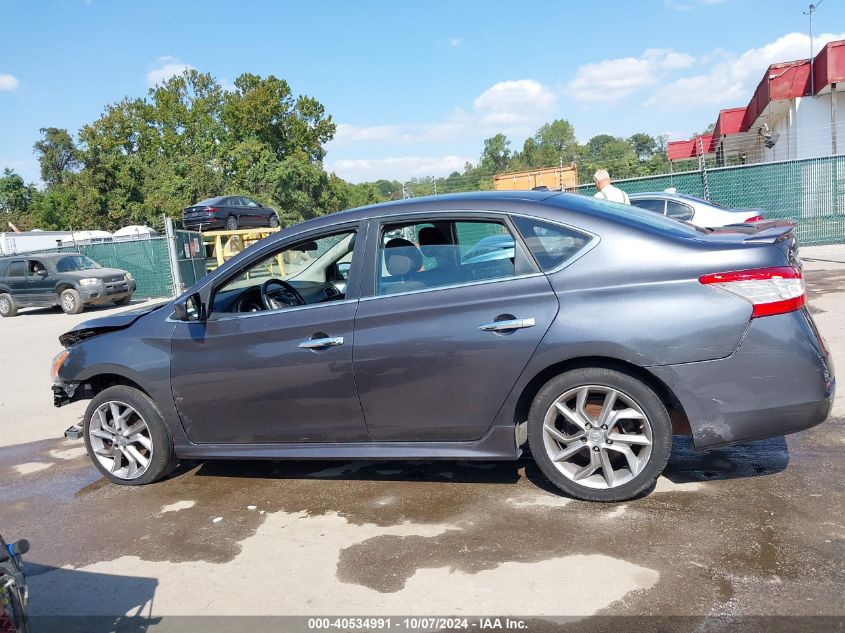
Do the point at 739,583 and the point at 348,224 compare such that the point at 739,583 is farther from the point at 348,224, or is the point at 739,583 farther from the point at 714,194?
the point at 714,194

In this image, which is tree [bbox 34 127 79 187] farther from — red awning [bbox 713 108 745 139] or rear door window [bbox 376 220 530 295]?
rear door window [bbox 376 220 530 295]

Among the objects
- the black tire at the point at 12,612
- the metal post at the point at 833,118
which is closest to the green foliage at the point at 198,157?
the metal post at the point at 833,118

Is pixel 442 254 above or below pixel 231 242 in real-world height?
above

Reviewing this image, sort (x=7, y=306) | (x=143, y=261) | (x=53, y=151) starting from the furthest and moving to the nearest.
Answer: (x=53, y=151), (x=143, y=261), (x=7, y=306)

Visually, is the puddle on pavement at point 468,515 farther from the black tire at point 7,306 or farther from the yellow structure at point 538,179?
the yellow structure at point 538,179

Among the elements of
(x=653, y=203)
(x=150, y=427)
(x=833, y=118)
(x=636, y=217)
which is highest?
(x=833, y=118)

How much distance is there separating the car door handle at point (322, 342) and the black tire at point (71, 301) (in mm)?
17160

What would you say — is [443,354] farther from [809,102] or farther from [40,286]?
[809,102]

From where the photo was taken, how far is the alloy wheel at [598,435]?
3.72 m

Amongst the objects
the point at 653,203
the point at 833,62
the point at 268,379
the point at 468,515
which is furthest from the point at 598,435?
the point at 833,62

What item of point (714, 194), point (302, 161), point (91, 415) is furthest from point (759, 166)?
point (302, 161)

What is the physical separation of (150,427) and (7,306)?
1873cm

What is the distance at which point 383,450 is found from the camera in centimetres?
414

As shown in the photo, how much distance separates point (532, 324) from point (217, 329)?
204 cm
